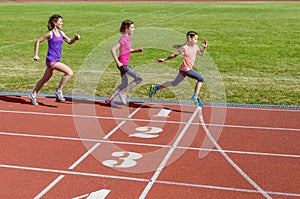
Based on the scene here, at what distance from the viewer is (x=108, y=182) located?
5.82 meters

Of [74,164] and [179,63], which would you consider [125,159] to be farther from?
[179,63]

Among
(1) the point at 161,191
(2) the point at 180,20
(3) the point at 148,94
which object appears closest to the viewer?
(1) the point at 161,191

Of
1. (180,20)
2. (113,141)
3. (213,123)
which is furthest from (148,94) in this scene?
(180,20)

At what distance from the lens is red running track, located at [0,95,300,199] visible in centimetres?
567

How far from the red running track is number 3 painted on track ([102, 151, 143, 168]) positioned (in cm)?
1

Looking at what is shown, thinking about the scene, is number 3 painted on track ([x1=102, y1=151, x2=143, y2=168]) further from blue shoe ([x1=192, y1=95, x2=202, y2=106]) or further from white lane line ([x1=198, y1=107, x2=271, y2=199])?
blue shoe ([x1=192, y1=95, x2=202, y2=106])

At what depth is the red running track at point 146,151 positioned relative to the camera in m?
5.67

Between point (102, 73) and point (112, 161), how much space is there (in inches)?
262

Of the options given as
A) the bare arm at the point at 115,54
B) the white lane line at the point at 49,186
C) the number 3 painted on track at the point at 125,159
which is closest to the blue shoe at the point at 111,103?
the bare arm at the point at 115,54

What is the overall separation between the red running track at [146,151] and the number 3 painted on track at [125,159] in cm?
1

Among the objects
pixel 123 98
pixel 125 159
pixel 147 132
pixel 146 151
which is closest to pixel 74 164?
pixel 125 159

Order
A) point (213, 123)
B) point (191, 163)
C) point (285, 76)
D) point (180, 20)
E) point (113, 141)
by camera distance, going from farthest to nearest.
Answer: point (180, 20)
point (285, 76)
point (213, 123)
point (113, 141)
point (191, 163)

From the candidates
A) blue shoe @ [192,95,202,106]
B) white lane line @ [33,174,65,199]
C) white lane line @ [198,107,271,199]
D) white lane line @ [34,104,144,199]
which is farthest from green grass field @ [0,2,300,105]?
white lane line @ [33,174,65,199]

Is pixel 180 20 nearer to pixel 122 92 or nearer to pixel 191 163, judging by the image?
pixel 122 92
